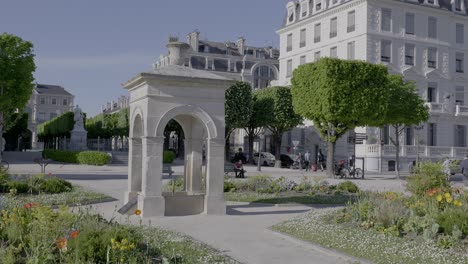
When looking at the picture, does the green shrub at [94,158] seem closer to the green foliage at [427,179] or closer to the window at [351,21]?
the window at [351,21]

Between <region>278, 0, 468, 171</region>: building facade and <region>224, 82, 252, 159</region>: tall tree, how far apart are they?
919 cm

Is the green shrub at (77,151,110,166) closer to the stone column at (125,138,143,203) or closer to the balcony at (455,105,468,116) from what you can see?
the stone column at (125,138,143,203)

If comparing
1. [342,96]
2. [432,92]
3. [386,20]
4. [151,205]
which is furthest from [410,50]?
[151,205]

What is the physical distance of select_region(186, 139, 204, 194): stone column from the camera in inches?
631

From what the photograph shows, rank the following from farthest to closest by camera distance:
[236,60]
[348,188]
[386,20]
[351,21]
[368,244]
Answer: [236,60] < [351,21] < [386,20] < [348,188] < [368,244]

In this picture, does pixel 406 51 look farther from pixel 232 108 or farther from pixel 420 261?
pixel 420 261

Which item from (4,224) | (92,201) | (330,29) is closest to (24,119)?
(330,29)

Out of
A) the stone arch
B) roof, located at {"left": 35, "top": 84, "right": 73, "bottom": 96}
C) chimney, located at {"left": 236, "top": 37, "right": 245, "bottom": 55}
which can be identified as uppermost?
chimney, located at {"left": 236, "top": 37, "right": 245, "bottom": 55}

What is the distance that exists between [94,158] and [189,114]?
31019 mm

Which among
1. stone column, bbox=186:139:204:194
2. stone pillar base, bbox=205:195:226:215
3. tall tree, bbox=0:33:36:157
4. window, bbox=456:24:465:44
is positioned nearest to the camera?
stone pillar base, bbox=205:195:226:215

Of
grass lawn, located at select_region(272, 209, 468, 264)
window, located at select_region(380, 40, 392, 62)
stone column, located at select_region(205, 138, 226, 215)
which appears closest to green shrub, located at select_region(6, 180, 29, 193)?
stone column, located at select_region(205, 138, 226, 215)

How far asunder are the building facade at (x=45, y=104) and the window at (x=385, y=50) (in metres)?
94.5

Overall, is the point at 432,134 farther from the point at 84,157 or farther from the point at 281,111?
the point at 84,157

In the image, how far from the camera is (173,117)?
14594 mm
